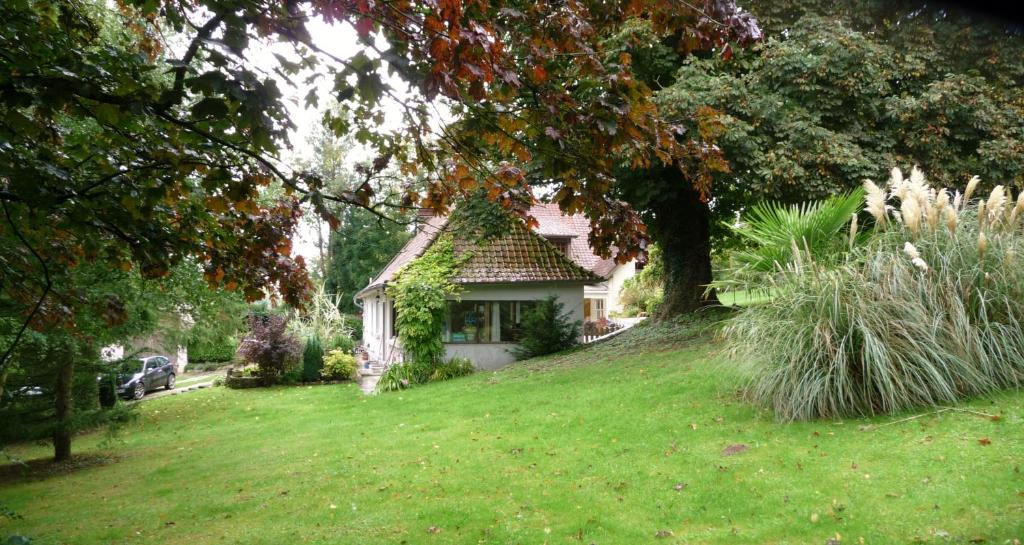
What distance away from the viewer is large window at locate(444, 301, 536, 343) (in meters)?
20.0

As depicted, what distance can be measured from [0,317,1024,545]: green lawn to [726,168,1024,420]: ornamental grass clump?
33 centimetres

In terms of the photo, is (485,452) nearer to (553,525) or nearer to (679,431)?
(679,431)

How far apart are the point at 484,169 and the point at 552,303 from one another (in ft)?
47.7

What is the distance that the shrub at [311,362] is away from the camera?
75.5ft

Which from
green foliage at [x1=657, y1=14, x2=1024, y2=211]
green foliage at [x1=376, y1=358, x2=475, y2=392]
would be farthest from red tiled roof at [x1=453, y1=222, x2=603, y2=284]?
green foliage at [x1=657, y1=14, x2=1024, y2=211]

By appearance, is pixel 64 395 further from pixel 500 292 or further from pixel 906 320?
pixel 906 320

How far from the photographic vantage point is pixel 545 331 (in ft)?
61.8

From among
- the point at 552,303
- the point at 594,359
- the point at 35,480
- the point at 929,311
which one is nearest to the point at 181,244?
the point at 929,311

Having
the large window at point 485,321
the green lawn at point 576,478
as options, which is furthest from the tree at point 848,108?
the large window at point 485,321

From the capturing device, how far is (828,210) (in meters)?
8.18

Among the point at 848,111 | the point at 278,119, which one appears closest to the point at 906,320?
the point at 278,119

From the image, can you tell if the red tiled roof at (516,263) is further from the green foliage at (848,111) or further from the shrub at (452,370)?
the green foliage at (848,111)

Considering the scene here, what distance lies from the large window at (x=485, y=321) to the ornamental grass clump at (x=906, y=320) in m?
13.0

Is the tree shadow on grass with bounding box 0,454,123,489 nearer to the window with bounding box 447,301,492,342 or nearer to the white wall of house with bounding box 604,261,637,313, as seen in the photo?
the window with bounding box 447,301,492,342
